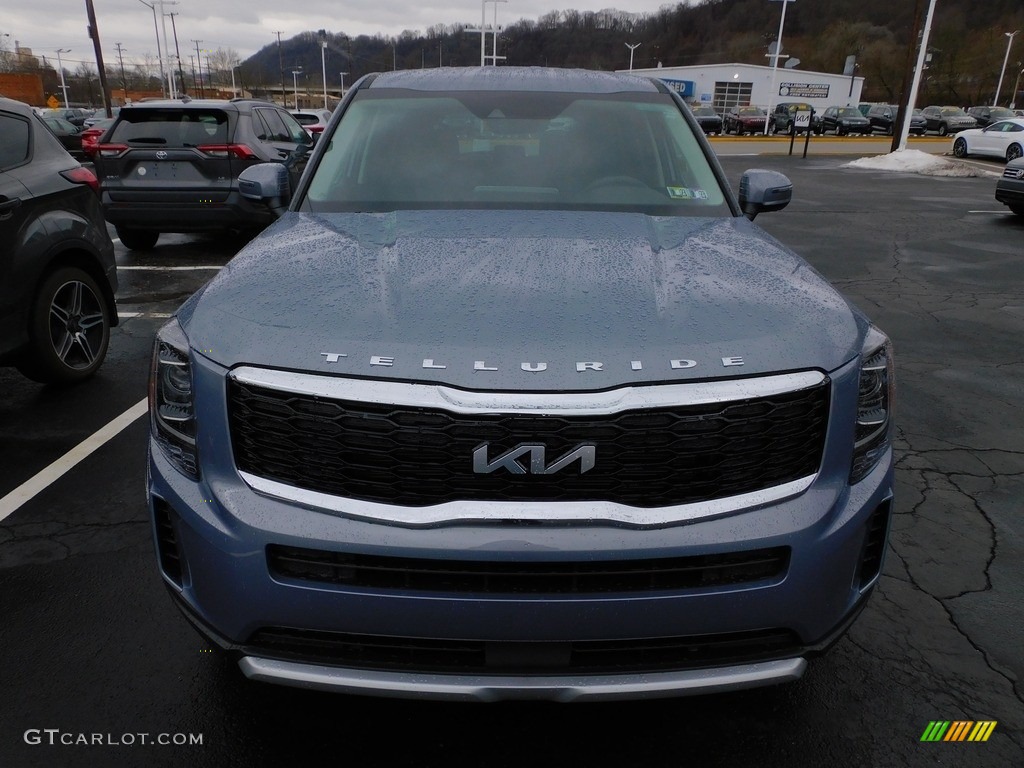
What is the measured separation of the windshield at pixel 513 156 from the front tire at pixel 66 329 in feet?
7.63

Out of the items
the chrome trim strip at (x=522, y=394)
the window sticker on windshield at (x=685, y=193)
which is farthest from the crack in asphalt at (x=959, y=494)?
the window sticker on windshield at (x=685, y=193)

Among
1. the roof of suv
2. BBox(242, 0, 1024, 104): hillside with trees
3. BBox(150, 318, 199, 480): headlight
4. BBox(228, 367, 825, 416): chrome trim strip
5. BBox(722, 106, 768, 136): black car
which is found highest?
BBox(242, 0, 1024, 104): hillside with trees

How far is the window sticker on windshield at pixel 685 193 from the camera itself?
319 centimetres

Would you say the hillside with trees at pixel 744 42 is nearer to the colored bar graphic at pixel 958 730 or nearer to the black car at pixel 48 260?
the black car at pixel 48 260

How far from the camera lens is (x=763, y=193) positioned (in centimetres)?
363

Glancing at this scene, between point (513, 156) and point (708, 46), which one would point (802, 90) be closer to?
point (708, 46)

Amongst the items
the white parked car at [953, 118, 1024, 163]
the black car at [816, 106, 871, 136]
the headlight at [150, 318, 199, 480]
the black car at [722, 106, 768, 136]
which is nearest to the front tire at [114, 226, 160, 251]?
the headlight at [150, 318, 199, 480]

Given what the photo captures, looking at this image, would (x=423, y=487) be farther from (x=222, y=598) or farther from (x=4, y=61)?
(x=4, y=61)

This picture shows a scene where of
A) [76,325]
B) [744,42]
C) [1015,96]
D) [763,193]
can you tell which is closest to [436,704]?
[763,193]

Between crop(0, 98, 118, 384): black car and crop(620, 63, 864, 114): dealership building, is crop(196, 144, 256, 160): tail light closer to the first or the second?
crop(0, 98, 118, 384): black car

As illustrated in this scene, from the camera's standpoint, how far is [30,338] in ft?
14.7

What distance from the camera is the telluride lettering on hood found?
5.78 feet

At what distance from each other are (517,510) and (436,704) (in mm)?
948

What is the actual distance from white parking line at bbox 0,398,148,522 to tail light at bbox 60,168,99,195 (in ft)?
4.83
